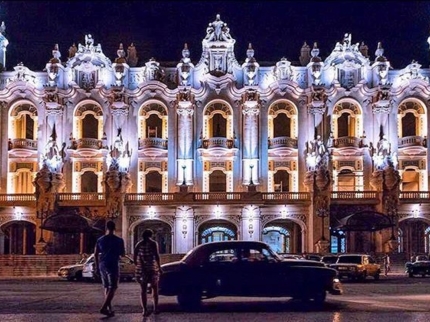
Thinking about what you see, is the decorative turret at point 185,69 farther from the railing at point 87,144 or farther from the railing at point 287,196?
the railing at point 287,196

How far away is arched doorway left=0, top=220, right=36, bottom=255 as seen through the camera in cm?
5550

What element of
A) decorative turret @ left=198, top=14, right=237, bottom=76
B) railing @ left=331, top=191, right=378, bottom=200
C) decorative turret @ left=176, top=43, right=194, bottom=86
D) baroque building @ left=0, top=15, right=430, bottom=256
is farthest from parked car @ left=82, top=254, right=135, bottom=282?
decorative turret @ left=198, top=14, right=237, bottom=76

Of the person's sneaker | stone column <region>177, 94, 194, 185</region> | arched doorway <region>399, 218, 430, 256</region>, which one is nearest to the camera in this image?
the person's sneaker

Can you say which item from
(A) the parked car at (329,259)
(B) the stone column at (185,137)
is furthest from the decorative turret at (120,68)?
(A) the parked car at (329,259)

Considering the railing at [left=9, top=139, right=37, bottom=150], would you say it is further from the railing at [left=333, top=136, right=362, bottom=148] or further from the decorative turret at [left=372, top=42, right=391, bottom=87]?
the decorative turret at [left=372, top=42, right=391, bottom=87]

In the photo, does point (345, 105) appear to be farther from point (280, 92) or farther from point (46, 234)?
point (46, 234)

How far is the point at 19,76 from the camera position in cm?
5625

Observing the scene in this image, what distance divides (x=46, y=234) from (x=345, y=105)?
23.4m

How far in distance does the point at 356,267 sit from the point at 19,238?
29.1 metres

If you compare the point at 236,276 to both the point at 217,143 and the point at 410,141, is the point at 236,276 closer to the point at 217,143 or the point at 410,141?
the point at 217,143

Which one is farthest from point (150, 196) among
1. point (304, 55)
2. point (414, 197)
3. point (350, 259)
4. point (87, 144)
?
point (350, 259)

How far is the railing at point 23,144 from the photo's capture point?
55.7 metres

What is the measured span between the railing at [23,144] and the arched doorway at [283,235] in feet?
58.4

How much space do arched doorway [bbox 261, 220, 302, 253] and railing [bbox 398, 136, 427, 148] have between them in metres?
9.60
